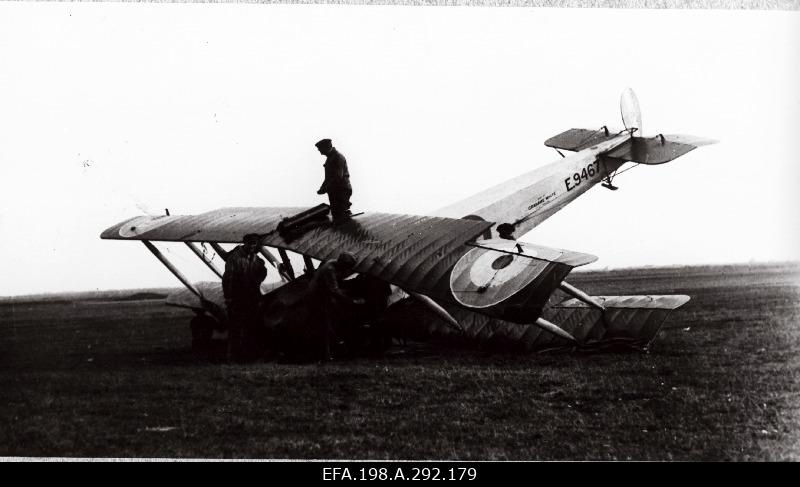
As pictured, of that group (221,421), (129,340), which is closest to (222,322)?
(129,340)

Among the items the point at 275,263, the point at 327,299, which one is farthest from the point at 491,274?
the point at 275,263

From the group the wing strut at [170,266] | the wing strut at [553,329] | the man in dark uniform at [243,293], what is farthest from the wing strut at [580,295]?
the wing strut at [170,266]

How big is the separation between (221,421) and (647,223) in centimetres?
387

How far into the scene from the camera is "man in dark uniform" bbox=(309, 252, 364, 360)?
5.96m

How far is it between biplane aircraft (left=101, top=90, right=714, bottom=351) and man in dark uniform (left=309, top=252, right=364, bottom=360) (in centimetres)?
15

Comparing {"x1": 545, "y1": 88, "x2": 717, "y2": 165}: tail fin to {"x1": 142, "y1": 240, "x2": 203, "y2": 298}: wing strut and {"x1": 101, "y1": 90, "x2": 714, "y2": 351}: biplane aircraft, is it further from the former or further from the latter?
{"x1": 142, "y1": 240, "x2": 203, "y2": 298}: wing strut

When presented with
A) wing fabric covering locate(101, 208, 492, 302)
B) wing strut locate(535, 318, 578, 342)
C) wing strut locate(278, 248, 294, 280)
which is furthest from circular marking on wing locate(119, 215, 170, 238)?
wing strut locate(535, 318, 578, 342)

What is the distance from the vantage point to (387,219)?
6.32 meters

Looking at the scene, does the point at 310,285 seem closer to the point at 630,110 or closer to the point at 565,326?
the point at 565,326

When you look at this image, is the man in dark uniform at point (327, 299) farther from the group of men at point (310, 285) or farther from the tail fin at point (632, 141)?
the tail fin at point (632, 141)

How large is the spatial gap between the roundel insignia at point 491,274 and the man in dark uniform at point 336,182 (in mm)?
1286

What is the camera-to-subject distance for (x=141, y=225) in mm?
6793

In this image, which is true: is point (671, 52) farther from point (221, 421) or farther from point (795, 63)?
point (221, 421)

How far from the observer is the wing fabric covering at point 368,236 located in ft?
17.9
